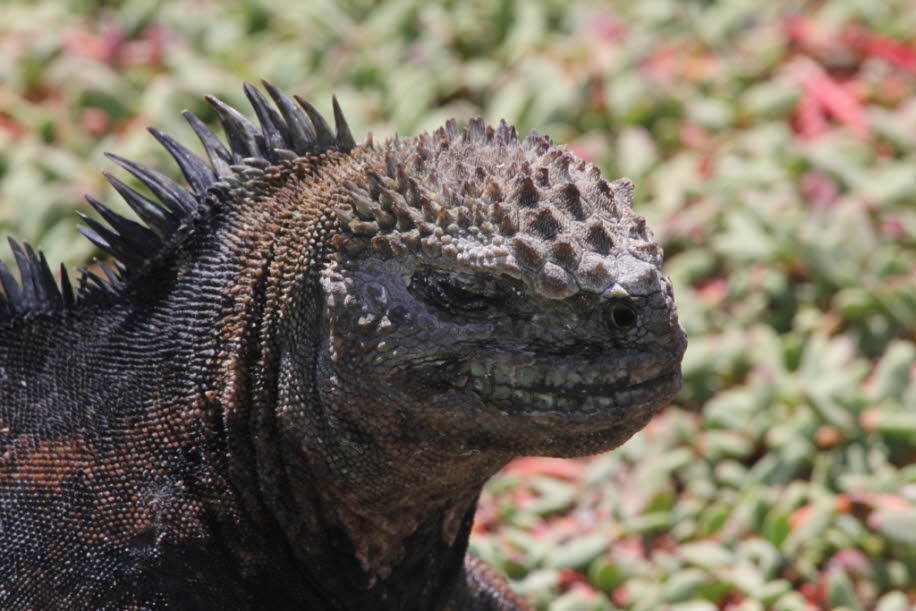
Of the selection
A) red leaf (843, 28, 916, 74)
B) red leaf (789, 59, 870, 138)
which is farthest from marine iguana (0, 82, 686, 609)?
red leaf (843, 28, 916, 74)

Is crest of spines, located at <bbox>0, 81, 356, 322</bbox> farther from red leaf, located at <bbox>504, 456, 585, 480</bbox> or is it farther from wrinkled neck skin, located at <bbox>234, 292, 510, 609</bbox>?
red leaf, located at <bbox>504, 456, 585, 480</bbox>

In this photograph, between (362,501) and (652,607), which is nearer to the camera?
(362,501)

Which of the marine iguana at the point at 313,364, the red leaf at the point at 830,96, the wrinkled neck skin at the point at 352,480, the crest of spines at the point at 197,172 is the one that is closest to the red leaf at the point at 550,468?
the marine iguana at the point at 313,364

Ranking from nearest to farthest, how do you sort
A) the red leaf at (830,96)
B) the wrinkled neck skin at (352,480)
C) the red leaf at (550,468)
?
the wrinkled neck skin at (352,480) → the red leaf at (550,468) → the red leaf at (830,96)

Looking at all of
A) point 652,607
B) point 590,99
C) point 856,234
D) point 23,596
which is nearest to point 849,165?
point 856,234

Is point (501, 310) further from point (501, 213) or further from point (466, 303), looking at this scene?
point (501, 213)

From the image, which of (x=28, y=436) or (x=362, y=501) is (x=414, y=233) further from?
(x=28, y=436)

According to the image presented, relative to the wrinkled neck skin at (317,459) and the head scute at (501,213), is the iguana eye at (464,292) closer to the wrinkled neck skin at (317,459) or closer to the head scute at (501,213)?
the head scute at (501,213)

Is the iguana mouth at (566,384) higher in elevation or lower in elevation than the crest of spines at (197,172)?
lower
